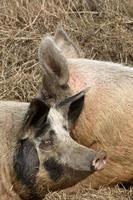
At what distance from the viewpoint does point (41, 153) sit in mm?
5145

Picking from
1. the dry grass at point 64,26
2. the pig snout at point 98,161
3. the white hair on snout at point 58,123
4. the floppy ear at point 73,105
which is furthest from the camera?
the dry grass at point 64,26

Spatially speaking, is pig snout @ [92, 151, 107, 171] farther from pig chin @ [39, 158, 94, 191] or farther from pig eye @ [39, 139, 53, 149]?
pig eye @ [39, 139, 53, 149]

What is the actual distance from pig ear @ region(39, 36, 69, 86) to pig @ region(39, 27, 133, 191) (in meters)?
0.10

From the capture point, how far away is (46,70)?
5520 millimetres

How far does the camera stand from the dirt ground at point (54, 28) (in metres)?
8.00

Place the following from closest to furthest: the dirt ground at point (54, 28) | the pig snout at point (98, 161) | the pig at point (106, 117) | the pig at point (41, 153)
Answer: the pig snout at point (98, 161), the pig at point (41, 153), the pig at point (106, 117), the dirt ground at point (54, 28)

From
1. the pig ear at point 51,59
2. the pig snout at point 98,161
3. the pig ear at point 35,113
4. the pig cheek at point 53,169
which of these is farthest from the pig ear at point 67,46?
the pig snout at point 98,161

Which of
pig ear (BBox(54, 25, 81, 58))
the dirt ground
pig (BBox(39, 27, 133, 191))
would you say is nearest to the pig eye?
pig (BBox(39, 27, 133, 191))

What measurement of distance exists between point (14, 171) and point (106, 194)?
3.04 ft

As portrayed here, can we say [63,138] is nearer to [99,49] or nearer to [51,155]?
[51,155]

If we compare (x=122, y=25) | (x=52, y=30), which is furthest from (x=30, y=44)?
(x=122, y=25)

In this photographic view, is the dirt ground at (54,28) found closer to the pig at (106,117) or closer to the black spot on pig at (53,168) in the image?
the pig at (106,117)

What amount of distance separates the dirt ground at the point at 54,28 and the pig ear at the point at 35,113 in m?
2.52

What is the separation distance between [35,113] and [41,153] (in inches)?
10.7
